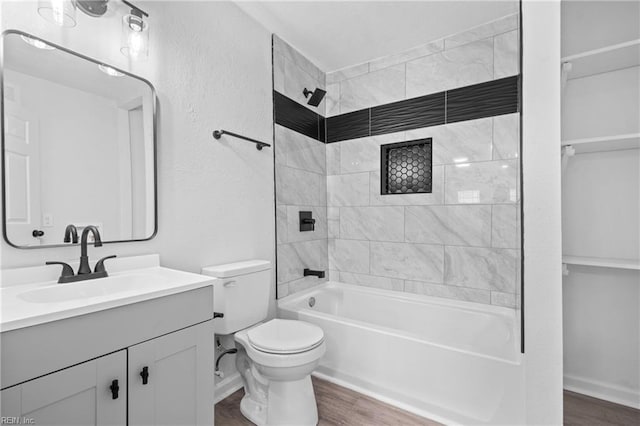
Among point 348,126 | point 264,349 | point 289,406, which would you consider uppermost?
point 348,126

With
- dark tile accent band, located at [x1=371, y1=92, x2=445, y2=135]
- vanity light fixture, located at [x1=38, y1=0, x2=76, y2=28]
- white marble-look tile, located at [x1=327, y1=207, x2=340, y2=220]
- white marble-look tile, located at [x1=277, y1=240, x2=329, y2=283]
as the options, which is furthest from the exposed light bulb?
white marble-look tile, located at [x1=327, y1=207, x2=340, y2=220]

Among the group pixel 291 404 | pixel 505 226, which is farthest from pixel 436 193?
pixel 291 404

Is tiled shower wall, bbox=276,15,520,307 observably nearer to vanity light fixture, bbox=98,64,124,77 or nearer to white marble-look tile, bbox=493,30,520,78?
white marble-look tile, bbox=493,30,520,78

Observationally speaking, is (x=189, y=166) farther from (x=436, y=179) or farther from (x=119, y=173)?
(x=436, y=179)

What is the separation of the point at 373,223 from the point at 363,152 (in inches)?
26.5

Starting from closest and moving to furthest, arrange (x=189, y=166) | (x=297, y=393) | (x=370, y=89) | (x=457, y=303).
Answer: (x=297, y=393)
(x=189, y=166)
(x=457, y=303)
(x=370, y=89)

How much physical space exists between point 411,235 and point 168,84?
82.7 inches

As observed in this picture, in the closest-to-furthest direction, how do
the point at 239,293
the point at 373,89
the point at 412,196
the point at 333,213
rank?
1. the point at 239,293
2. the point at 412,196
3. the point at 373,89
4. the point at 333,213

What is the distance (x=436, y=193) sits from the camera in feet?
8.43

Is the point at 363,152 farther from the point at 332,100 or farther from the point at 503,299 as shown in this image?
the point at 503,299

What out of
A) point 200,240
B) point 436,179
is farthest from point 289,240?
point 436,179

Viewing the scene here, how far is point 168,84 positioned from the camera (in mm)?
1744

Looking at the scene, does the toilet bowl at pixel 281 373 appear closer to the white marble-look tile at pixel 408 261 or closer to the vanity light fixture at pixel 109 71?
the white marble-look tile at pixel 408 261

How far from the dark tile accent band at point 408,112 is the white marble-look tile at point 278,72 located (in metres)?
0.07
